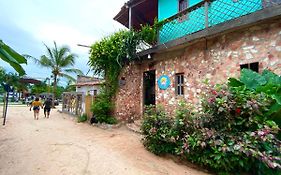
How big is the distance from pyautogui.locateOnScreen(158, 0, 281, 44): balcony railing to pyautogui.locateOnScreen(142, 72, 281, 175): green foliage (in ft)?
7.61

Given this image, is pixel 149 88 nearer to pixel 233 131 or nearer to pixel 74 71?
pixel 233 131

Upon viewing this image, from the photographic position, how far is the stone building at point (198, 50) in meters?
4.62

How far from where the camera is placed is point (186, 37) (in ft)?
19.6

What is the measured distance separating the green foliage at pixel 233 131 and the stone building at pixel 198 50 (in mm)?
1059

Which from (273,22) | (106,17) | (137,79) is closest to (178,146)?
(273,22)

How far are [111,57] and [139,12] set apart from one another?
12.2 feet

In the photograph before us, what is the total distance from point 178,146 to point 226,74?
273 cm

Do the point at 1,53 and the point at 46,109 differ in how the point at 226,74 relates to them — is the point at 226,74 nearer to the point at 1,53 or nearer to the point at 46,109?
the point at 1,53

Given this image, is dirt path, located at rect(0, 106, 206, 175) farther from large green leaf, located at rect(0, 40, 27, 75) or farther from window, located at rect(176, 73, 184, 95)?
window, located at rect(176, 73, 184, 95)

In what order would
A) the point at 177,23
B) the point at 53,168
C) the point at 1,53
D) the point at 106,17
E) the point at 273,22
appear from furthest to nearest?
the point at 106,17 → the point at 177,23 → the point at 273,22 → the point at 53,168 → the point at 1,53

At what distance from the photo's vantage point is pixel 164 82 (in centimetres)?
727

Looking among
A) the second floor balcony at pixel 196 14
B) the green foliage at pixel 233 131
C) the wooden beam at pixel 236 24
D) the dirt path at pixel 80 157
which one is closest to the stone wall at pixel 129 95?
the dirt path at pixel 80 157

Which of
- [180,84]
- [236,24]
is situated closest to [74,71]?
[180,84]

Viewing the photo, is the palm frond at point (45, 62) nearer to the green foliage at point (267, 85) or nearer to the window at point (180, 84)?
the window at point (180, 84)
